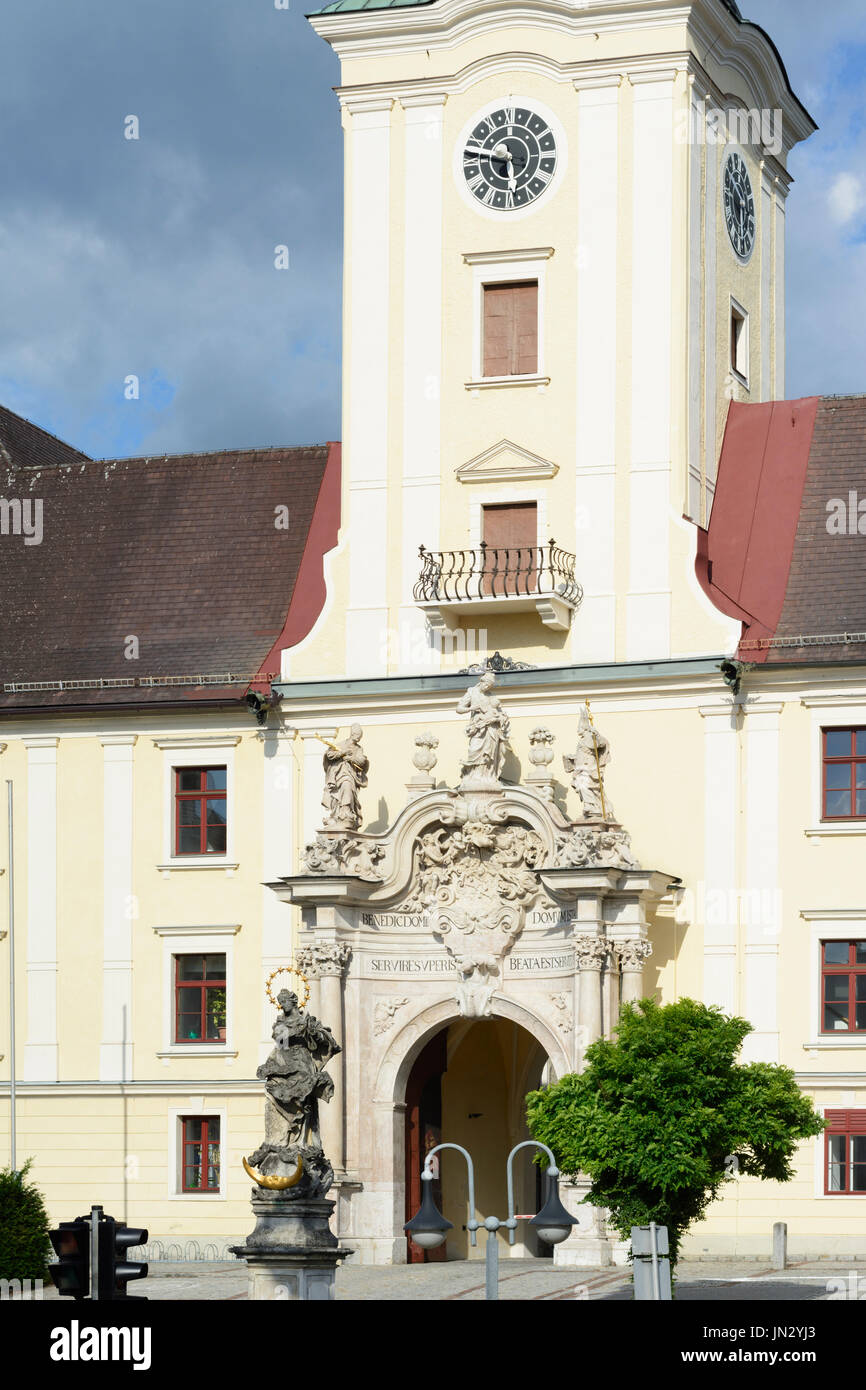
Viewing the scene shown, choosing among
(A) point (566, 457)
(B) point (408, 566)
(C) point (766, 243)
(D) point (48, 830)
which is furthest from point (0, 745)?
(C) point (766, 243)

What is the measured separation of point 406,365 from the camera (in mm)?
43344

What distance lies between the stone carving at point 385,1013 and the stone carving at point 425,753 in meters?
3.47

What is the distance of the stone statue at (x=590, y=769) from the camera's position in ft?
129

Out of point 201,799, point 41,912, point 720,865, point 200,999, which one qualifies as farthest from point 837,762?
point 41,912

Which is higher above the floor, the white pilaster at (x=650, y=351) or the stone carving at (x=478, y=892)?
the white pilaster at (x=650, y=351)

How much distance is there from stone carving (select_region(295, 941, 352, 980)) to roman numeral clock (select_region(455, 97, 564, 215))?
1192 centimetres

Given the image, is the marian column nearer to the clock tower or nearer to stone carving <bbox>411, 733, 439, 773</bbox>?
stone carving <bbox>411, 733, 439, 773</bbox>

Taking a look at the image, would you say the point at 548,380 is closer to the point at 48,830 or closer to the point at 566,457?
the point at 566,457

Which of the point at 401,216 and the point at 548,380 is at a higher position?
the point at 401,216

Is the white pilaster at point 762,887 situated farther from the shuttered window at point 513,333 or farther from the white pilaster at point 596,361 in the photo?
the shuttered window at point 513,333

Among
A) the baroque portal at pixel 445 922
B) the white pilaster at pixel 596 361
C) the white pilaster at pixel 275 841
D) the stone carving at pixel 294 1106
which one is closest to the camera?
the stone carving at pixel 294 1106

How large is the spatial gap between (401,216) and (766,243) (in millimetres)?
6875

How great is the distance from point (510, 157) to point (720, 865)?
1174 cm

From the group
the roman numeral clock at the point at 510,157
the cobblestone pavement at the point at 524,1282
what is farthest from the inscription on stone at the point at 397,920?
the roman numeral clock at the point at 510,157
